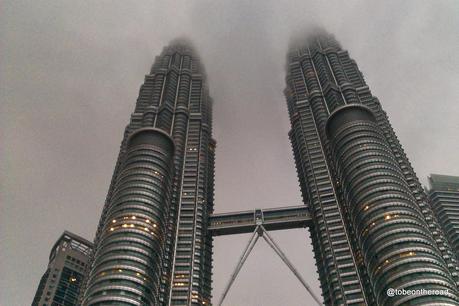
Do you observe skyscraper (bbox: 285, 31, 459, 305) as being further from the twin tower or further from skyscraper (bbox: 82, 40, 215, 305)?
skyscraper (bbox: 82, 40, 215, 305)

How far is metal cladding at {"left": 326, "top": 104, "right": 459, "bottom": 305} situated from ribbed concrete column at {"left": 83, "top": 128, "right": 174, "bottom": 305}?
63.4m

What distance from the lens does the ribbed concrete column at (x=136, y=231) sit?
136 meters

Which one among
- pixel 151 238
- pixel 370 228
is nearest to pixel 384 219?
pixel 370 228

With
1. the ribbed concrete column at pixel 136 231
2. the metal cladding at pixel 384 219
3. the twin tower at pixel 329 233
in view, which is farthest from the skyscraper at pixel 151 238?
the metal cladding at pixel 384 219

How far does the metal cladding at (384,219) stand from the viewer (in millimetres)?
126875

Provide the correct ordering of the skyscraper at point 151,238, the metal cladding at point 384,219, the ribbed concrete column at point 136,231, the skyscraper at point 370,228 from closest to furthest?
the metal cladding at point 384,219
the skyscraper at point 370,228
the ribbed concrete column at point 136,231
the skyscraper at point 151,238

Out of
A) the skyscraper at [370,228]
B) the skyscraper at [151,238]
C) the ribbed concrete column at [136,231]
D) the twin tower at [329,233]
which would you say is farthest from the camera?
the skyscraper at [151,238]

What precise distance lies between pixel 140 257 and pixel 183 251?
30624 mm

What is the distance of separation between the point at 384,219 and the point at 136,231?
2954 inches

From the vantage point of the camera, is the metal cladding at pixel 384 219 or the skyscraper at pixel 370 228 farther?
the skyscraper at pixel 370 228

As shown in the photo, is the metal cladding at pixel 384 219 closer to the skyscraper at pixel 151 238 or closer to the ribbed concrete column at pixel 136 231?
the skyscraper at pixel 151 238

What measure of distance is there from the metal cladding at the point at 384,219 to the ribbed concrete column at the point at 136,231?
63.4 m

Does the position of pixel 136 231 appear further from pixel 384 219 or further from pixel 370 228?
pixel 384 219

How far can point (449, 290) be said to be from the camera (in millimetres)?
124500
